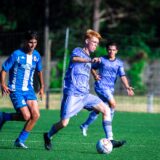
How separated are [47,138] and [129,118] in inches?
365

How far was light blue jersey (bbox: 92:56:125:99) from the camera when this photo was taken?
16.9m

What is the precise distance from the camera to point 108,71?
55.7 ft

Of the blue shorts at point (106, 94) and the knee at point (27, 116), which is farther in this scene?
the blue shorts at point (106, 94)

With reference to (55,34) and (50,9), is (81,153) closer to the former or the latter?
(55,34)

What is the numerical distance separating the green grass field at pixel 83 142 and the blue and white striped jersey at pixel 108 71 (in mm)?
1000

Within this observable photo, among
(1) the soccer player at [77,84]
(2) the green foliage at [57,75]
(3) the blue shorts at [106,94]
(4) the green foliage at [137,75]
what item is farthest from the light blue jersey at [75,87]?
(2) the green foliage at [57,75]

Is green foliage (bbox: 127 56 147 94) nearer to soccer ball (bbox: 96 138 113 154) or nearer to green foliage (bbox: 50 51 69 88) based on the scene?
green foliage (bbox: 50 51 69 88)

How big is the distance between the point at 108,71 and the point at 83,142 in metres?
2.85

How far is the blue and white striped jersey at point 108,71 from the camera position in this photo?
16891 mm

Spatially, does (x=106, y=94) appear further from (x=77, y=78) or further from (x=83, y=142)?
(x=77, y=78)

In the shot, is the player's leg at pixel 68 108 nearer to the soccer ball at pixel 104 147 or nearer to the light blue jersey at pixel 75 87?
the light blue jersey at pixel 75 87

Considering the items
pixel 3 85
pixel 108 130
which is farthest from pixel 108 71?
pixel 3 85

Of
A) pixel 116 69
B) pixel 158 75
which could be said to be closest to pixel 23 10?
pixel 158 75

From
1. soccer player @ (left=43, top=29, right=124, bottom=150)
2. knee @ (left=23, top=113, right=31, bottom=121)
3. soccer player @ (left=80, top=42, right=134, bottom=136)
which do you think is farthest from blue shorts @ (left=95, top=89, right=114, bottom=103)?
knee @ (left=23, top=113, right=31, bottom=121)
